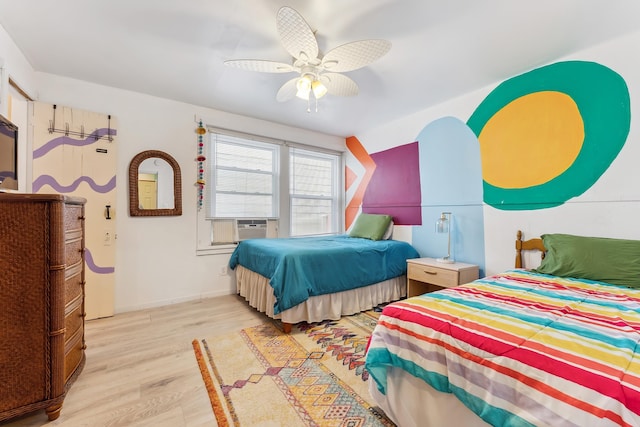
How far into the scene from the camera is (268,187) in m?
3.94

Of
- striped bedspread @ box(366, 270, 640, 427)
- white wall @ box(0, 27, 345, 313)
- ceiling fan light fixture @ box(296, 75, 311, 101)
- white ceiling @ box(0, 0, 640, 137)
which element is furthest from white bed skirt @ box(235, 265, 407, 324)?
white ceiling @ box(0, 0, 640, 137)

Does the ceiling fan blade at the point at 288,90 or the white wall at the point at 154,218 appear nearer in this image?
the ceiling fan blade at the point at 288,90

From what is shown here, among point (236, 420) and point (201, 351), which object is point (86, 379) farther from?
point (236, 420)

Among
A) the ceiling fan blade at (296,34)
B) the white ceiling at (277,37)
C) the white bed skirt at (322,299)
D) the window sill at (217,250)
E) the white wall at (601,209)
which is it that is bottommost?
the white bed skirt at (322,299)

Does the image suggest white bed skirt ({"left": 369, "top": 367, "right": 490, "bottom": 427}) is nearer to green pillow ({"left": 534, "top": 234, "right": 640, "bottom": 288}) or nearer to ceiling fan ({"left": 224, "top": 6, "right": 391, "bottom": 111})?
green pillow ({"left": 534, "top": 234, "right": 640, "bottom": 288})

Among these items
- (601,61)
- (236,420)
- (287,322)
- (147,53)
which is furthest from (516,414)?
(147,53)

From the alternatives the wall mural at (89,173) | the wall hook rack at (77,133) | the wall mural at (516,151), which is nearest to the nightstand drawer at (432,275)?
the wall mural at (516,151)

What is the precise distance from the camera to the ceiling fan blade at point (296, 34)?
1484 mm

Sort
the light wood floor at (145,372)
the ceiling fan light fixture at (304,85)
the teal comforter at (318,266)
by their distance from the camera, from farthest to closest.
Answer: the teal comforter at (318,266), the ceiling fan light fixture at (304,85), the light wood floor at (145,372)

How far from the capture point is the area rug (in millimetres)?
1422

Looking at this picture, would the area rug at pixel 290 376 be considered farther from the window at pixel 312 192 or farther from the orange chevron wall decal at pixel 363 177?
the orange chevron wall decal at pixel 363 177

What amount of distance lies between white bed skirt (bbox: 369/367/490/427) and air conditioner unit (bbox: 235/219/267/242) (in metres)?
2.65

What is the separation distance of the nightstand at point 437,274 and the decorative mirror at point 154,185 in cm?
288

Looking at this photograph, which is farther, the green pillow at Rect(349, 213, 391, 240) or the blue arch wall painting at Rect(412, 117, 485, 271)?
the green pillow at Rect(349, 213, 391, 240)
